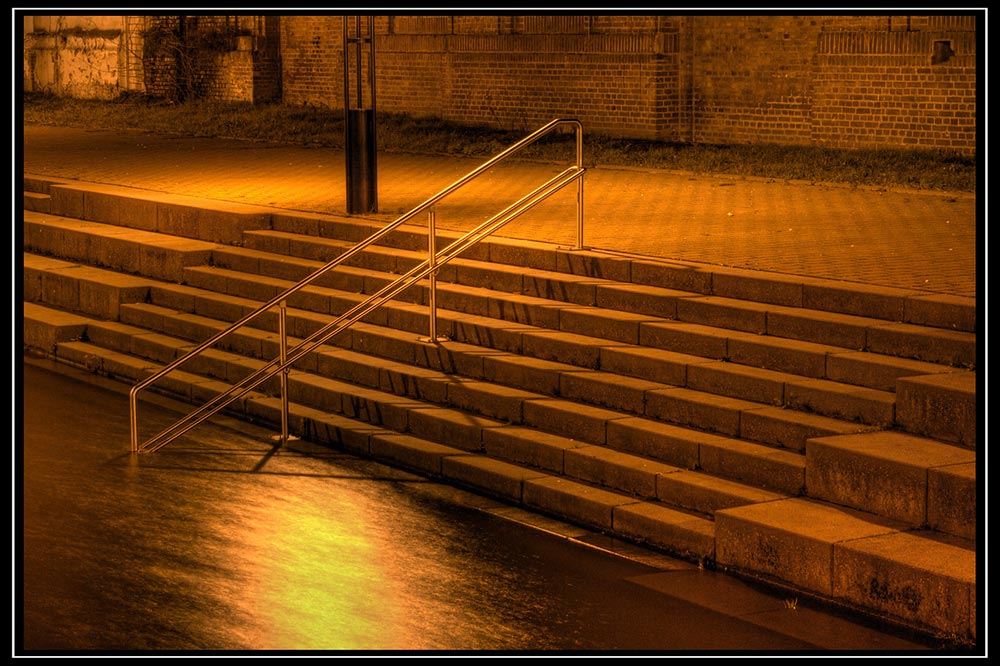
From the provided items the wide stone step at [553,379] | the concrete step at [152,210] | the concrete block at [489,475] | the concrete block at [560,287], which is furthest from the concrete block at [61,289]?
the concrete block at [489,475]

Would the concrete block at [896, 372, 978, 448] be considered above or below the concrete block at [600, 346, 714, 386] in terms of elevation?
below

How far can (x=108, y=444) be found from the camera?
9.55 m

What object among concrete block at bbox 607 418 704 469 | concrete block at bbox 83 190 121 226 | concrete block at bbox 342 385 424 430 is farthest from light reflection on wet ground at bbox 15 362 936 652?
concrete block at bbox 83 190 121 226

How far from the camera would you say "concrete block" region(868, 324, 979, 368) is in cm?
798

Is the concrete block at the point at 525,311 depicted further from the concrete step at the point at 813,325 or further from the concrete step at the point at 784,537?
the concrete step at the point at 784,537

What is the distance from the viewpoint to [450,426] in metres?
9.10

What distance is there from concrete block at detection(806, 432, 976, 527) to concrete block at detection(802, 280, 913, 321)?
1.34m

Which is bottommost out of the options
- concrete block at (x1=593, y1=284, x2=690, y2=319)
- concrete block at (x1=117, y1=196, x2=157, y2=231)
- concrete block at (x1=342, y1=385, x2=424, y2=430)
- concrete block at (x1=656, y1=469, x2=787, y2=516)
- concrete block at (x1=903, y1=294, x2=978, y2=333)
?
concrete block at (x1=656, y1=469, x2=787, y2=516)

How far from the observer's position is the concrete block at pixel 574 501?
25.8 ft

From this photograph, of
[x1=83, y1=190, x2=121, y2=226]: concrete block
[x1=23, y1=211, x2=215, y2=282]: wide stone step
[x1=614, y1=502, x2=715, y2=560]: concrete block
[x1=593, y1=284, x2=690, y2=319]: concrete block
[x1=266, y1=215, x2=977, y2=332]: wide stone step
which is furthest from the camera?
[x1=83, y1=190, x2=121, y2=226]: concrete block

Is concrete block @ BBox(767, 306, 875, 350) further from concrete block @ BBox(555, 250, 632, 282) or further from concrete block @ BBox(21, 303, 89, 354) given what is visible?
concrete block @ BBox(21, 303, 89, 354)

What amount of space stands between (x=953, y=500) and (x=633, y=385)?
2497 millimetres

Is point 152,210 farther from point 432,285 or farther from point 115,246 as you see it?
point 432,285

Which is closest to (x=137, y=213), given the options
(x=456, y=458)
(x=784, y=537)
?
(x=456, y=458)
